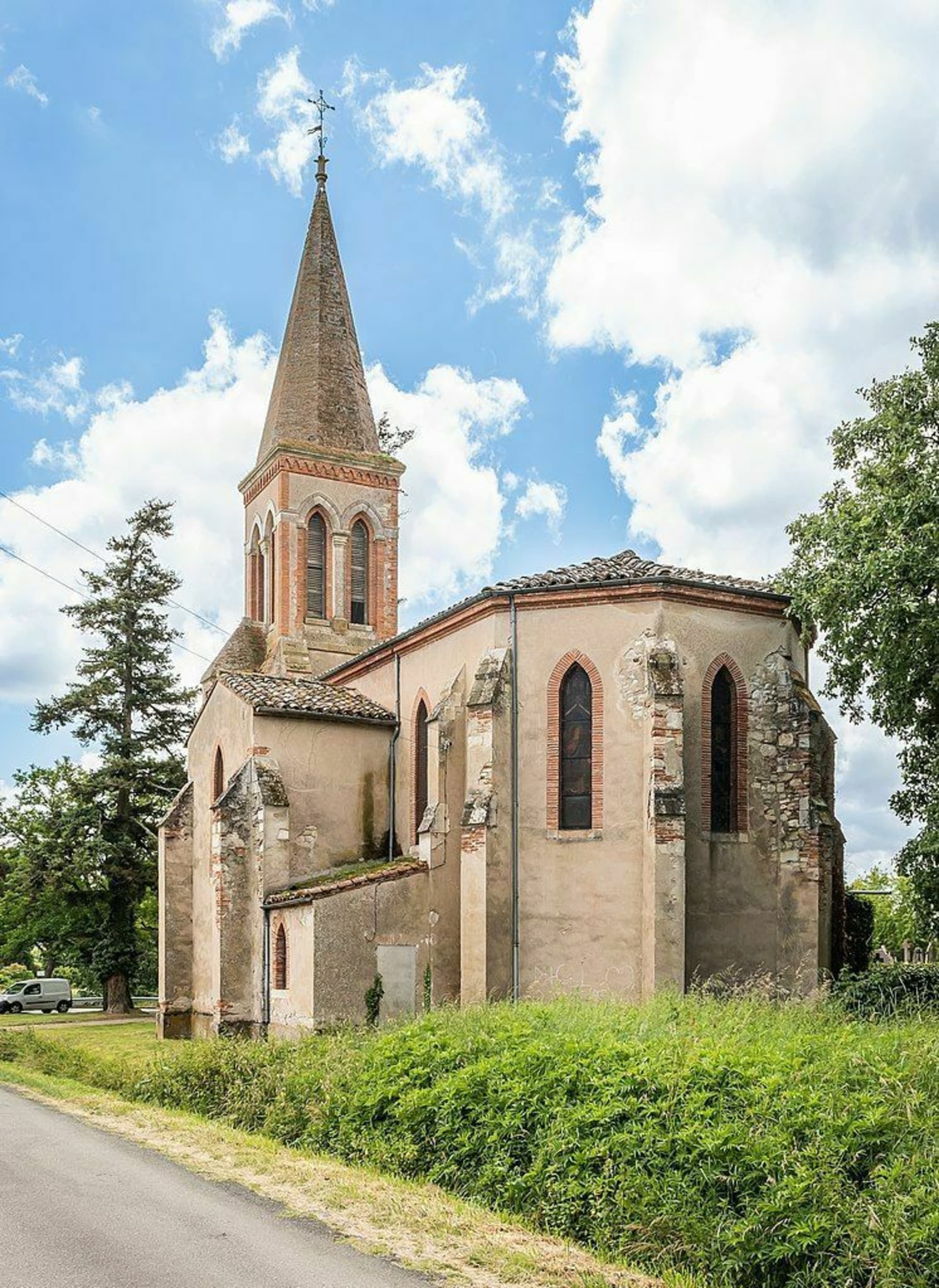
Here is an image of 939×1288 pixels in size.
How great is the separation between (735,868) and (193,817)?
16356 millimetres

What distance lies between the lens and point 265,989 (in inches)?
1054

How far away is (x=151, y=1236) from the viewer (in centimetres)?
980

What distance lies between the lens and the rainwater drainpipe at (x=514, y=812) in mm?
24078

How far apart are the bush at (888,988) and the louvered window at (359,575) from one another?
2341 centimetres

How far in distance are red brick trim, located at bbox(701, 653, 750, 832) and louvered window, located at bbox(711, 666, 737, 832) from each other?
0.10ft

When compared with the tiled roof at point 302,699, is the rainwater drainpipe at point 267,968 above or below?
below

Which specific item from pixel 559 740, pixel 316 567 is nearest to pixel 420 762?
pixel 559 740

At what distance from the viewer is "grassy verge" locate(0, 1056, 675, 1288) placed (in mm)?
9008

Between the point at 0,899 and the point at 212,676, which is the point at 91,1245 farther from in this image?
the point at 0,899

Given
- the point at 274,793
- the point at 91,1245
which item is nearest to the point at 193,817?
the point at 274,793

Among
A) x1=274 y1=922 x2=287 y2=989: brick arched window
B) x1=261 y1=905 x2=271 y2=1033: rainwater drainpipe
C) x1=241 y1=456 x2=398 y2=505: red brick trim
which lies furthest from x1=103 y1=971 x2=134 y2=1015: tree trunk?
x1=274 y1=922 x2=287 y2=989: brick arched window

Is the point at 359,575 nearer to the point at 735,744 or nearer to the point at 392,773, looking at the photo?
the point at 392,773

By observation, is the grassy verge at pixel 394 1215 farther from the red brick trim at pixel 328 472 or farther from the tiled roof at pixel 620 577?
the red brick trim at pixel 328 472

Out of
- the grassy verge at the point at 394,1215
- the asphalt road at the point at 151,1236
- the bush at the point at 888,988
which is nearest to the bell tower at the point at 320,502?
the bush at the point at 888,988
